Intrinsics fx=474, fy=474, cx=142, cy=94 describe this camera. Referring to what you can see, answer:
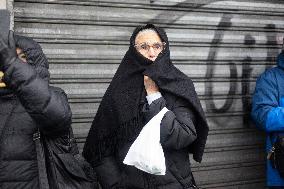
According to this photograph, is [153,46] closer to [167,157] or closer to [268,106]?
[167,157]

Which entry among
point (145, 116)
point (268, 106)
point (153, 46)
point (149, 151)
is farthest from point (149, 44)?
point (268, 106)

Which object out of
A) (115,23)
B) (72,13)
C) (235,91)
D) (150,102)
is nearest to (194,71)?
(235,91)

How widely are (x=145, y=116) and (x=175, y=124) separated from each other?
227 mm

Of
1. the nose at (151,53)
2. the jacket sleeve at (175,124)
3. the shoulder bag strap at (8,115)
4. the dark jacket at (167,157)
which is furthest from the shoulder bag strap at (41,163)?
the nose at (151,53)

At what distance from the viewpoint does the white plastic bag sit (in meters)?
2.89

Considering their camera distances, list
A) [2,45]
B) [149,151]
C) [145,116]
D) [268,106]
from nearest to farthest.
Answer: [2,45]
[149,151]
[145,116]
[268,106]

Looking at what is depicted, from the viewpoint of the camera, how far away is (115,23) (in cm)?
423

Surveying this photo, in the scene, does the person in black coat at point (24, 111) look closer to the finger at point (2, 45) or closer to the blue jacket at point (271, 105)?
the finger at point (2, 45)

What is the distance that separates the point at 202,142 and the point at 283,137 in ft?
3.08

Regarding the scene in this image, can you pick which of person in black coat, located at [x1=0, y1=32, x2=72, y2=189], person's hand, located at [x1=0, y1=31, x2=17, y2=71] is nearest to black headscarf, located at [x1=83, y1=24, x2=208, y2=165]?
person in black coat, located at [x1=0, y1=32, x2=72, y2=189]

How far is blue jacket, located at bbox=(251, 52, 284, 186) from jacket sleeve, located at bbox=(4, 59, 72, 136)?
2.03 m

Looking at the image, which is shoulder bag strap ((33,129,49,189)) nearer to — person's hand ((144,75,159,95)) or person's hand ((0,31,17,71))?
person's hand ((0,31,17,71))

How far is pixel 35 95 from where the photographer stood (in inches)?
98.2

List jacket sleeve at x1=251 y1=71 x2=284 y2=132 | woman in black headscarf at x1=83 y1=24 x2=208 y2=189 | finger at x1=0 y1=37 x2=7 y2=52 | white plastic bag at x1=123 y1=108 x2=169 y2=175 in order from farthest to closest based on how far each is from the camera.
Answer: jacket sleeve at x1=251 y1=71 x2=284 y2=132 < woman in black headscarf at x1=83 y1=24 x2=208 y2=189 < white plastic bag at x1=123 y1=108 x2=169 y2=175 < finger at x1=0 y1=37 x2=7 y2=52
